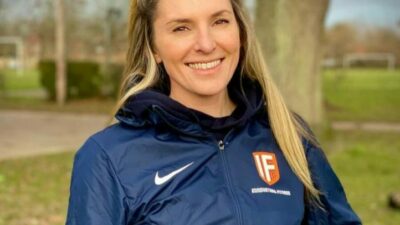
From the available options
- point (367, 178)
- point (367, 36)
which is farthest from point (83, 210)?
point (367, 36)

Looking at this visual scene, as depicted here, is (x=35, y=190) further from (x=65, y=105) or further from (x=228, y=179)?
(x=65, y=105)

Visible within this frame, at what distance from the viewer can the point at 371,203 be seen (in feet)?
22.9

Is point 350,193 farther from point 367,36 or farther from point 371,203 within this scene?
point 367,36

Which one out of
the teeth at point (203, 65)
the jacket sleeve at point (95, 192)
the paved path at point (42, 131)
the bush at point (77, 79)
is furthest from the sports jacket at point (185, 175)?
the bush at point (77, 79)

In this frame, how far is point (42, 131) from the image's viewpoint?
14547mm

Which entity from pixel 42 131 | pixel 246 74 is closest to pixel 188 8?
pixel 246 74

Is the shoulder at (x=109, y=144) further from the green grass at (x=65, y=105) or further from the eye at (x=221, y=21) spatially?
the green grass at (x=65, y=105)

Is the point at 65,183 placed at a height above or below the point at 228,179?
below

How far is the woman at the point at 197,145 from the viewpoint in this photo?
1.63 metres

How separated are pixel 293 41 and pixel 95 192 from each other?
7799 millimetres

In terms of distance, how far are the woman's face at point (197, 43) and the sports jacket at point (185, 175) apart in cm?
8

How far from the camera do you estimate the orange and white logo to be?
1.76m

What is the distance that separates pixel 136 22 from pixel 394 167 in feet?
26.4

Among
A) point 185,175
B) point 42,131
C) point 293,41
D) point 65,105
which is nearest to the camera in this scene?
point 185,175
